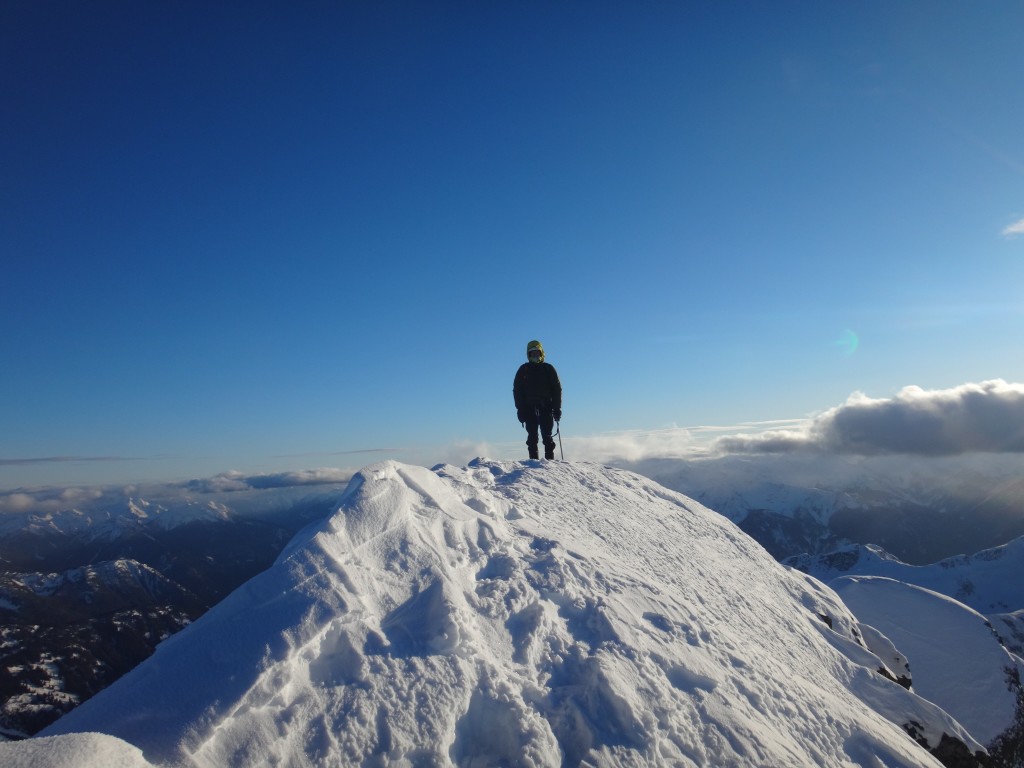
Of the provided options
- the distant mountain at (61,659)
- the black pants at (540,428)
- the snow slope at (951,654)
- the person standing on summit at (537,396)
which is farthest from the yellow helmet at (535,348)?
the distant mountain at (61,659)

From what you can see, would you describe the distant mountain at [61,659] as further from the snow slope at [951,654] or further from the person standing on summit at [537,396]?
the snow slope at [951,654]

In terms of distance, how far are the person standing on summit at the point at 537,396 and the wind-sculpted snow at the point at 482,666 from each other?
774 cm

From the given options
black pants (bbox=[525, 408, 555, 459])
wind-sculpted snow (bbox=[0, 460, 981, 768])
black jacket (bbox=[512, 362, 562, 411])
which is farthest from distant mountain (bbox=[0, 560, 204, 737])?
wind-sculpted snow (bbox=[0, 460, 981, 768])

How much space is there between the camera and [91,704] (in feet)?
20.3

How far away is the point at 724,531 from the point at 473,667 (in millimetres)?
11760

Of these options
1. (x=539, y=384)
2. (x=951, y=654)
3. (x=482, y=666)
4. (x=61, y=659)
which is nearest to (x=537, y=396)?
(x=539, y=384)

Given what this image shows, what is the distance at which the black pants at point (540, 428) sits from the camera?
19703 mm

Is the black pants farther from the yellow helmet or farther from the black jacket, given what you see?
the yellow helmet

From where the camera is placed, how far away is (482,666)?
6.62m

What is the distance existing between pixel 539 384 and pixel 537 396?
46 centimetres

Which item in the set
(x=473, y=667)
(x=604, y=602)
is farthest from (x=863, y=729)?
(x=473, y=667)

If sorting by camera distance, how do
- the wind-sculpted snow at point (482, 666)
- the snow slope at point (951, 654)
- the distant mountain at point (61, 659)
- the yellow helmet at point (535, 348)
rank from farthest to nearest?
the distant mountain at point (61, 659) < the snow slope at point (951, 654) < the yellow helmet at point (535, 348) < the wind-sculpted snow at point (482, 666)

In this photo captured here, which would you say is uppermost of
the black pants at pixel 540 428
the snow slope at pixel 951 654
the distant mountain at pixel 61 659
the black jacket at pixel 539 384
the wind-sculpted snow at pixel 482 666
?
the black jacket at pixel 539 384

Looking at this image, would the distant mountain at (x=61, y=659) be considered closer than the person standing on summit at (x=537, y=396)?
No
